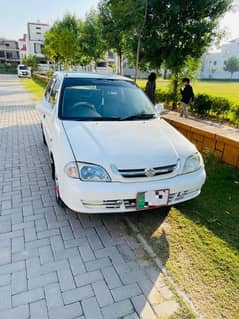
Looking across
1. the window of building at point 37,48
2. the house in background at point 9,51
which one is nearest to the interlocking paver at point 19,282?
the window of building at point 37,48

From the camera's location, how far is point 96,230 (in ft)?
9.57

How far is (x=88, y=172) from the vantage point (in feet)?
8.27

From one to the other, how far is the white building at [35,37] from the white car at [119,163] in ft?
233

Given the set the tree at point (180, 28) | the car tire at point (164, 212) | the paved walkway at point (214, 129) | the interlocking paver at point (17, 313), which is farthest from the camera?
the tree at point (180, 28)

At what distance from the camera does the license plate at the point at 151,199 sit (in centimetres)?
253

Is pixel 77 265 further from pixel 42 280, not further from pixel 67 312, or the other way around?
pixel 67 312

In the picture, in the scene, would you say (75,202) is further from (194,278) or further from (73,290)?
(194,278)

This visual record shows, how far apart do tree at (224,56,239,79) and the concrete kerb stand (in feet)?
270

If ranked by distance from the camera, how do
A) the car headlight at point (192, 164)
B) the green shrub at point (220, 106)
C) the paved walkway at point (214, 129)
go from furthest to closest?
1. the green shrub at point (220, 106)
2. the paved walkway at point (214, 129)
3. the car headlight at point (192, 164)

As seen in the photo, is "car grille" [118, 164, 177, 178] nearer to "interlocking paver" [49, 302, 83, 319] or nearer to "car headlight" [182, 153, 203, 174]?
"car headlight" [182, 153, 203, 174]

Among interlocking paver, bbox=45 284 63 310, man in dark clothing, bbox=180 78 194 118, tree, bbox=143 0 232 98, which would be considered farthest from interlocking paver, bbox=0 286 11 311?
tree, bbox=143 0 232 98

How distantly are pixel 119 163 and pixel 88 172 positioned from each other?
0.34 m

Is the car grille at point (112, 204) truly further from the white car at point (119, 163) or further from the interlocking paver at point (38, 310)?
the interlocking paver at point (38, 310)

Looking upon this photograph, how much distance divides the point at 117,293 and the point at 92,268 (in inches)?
14.5
